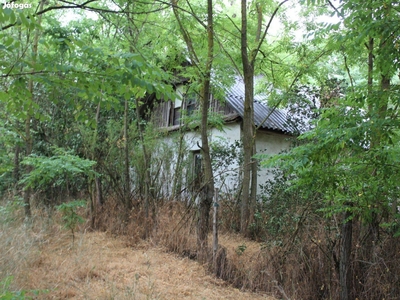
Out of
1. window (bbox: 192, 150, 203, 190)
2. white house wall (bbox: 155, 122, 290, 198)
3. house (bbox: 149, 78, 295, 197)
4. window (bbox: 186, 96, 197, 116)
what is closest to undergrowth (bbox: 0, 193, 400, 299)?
window (bbox: 192, 150, 203, 190)

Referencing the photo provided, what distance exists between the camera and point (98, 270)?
5281 mm

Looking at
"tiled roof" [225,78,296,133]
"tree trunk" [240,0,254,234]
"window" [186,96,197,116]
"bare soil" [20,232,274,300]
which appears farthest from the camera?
Answer: "tiled roof" [225,78,296,133]

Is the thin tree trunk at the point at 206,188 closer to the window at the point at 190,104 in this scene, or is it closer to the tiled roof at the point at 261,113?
the window at the point at 190,104

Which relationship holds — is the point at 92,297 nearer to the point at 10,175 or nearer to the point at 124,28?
the point at 124,28

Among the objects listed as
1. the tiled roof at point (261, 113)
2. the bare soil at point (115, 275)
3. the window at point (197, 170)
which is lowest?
the bare soil at point (115, 275)

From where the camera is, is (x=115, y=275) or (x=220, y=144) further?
(x=220, y=144)

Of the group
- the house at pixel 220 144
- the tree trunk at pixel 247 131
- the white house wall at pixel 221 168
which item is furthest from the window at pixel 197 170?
the tree trunk at pixel 247 131

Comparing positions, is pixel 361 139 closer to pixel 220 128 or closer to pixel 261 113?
pixel 220 128

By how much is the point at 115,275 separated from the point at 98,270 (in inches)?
12.2

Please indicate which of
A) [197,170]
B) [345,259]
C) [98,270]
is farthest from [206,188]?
[197,170]

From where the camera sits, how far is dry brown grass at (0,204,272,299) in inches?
178

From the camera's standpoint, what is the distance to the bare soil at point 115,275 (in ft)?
14.7

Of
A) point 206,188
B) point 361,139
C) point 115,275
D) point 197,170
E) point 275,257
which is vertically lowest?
point 115,275

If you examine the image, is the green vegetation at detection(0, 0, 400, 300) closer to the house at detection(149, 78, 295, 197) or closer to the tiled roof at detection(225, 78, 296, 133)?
the house at detection(149, 78, 295, 197)
